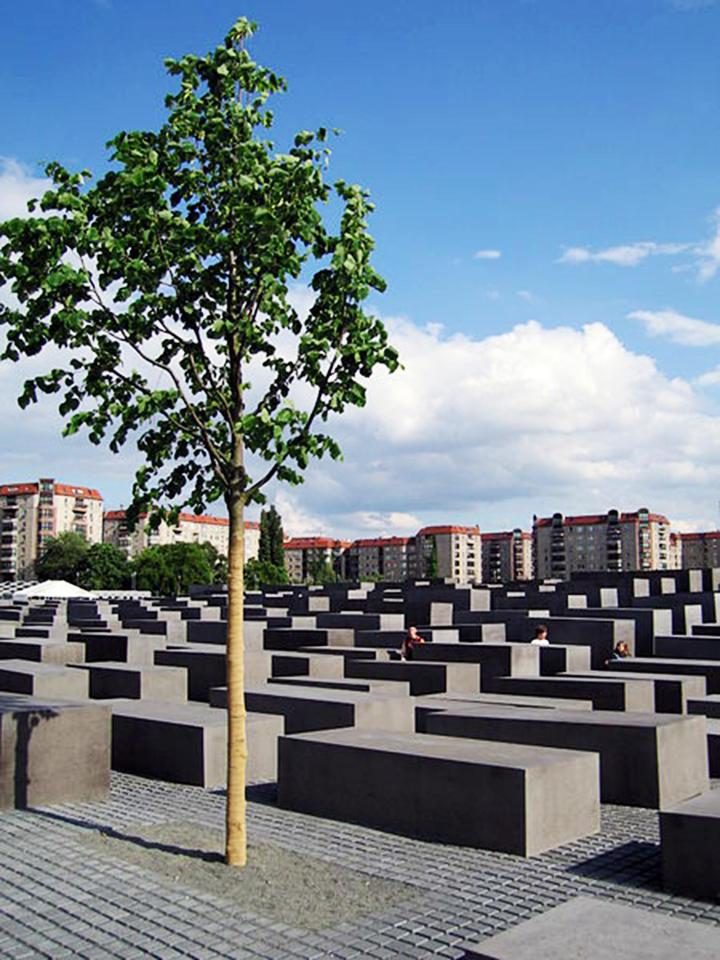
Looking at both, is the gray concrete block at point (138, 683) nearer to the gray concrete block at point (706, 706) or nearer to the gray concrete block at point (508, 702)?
the gray concrete block at point (508, 702)

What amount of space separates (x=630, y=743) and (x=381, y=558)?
182 m

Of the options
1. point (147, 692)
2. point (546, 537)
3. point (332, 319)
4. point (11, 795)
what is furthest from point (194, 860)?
point (546, 537)

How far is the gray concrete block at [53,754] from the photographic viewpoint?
31.1 ft

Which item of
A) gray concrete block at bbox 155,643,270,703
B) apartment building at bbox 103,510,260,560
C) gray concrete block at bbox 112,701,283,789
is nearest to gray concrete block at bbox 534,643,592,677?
gray concrete block at bbox 155,643,270,703

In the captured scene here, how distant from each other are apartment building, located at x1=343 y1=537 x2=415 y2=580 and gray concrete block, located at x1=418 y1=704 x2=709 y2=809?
579 ft

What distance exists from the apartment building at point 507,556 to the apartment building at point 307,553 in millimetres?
28169

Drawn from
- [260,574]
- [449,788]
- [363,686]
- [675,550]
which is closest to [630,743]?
[449,788]

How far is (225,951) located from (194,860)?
1965 mm

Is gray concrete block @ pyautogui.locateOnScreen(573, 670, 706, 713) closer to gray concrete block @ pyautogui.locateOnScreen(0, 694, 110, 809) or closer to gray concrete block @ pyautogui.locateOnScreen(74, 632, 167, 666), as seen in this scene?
gray concrete block @ pyautogui.locateOnScreen(0, 694, 110, 809)

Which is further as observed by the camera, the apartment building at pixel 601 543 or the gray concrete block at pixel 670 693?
the apartment building at pixel 601 543

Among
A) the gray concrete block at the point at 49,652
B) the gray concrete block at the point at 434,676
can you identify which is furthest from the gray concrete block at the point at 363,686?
the gray concrete block at the point at 49,652

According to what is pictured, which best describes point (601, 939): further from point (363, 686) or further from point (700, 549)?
point (700, 549)

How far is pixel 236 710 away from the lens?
7.64 meters

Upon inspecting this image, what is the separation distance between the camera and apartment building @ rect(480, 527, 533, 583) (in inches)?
7633
